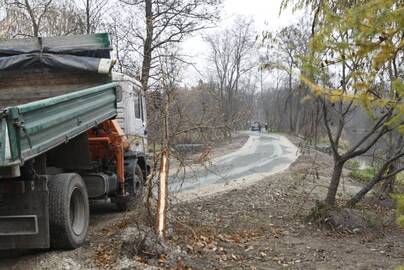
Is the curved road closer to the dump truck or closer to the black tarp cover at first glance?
the dump truck

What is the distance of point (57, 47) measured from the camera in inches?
339

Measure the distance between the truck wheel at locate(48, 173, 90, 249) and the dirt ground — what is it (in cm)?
16

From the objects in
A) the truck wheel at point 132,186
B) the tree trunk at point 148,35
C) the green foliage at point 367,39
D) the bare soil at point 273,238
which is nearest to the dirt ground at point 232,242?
the bare soil at point 273,238

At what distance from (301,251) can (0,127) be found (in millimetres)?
4801

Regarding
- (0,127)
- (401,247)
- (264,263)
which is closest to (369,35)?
(0,127)

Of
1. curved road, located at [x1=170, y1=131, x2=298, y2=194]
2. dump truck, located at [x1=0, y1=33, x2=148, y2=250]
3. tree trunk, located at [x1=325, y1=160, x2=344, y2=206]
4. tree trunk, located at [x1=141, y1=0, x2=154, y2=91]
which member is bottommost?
curved road, located at [x1=170, y1=131, x2=298, y2=194]

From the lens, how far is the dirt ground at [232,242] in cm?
608

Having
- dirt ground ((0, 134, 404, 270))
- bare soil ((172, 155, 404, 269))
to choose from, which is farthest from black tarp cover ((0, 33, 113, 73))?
bare soil ((172, 155, 404, 269))

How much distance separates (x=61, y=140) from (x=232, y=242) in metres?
3.24

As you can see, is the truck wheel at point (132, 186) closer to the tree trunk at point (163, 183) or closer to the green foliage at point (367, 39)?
the tree trunk at point (163, 183)

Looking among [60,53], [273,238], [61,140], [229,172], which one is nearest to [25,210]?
[61,140]

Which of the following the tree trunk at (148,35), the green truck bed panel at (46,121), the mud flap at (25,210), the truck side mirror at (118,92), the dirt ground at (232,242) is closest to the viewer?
the green truck bed panel at (46,121)

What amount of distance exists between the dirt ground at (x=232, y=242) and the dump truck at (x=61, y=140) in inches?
16.0

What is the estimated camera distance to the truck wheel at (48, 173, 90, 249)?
6.09 metres
